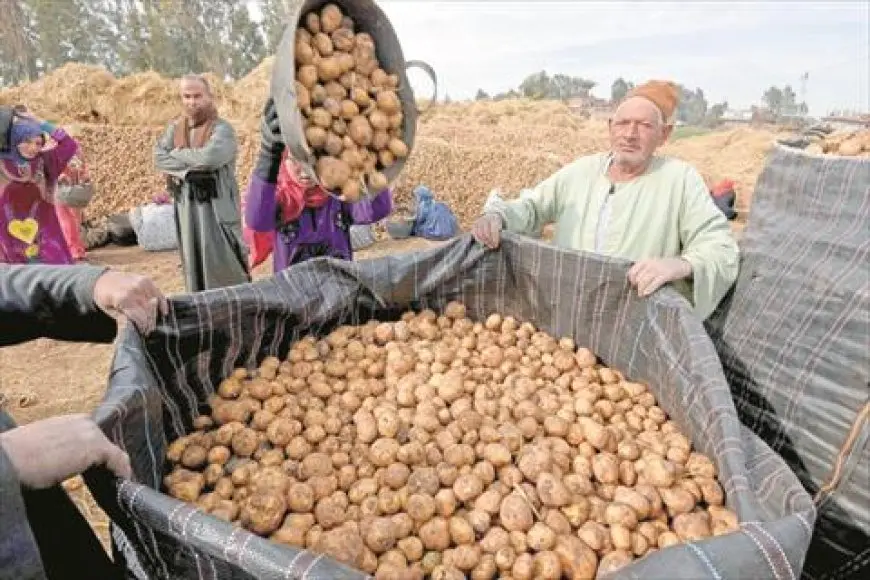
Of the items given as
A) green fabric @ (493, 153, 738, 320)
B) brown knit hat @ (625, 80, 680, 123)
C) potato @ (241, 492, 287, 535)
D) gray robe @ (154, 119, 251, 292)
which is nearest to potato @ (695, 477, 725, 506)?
green fabric @ (493, 153, 738, 320)

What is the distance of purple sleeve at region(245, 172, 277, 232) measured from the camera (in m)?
2.42

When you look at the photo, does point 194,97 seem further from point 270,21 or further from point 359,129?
point 270,21

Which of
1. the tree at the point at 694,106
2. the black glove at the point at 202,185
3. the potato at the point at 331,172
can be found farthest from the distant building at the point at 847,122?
the tree at the point at 694,106

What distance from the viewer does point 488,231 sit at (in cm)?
215

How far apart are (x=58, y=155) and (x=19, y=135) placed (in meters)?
0.23

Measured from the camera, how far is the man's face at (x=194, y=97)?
340cm

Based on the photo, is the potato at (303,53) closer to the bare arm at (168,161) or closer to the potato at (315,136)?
the potato at (315,136)

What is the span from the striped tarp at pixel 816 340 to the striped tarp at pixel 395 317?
0.96ft

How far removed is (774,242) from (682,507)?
95 cm

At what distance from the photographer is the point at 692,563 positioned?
857 mm

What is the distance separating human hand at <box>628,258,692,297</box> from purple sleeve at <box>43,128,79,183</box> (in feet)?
11.3

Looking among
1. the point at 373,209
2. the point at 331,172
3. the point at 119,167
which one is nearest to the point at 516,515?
the point at 331,172

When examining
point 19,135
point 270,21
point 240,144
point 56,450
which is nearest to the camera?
point 56,450

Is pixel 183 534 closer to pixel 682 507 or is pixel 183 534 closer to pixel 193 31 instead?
pixel 682 507
